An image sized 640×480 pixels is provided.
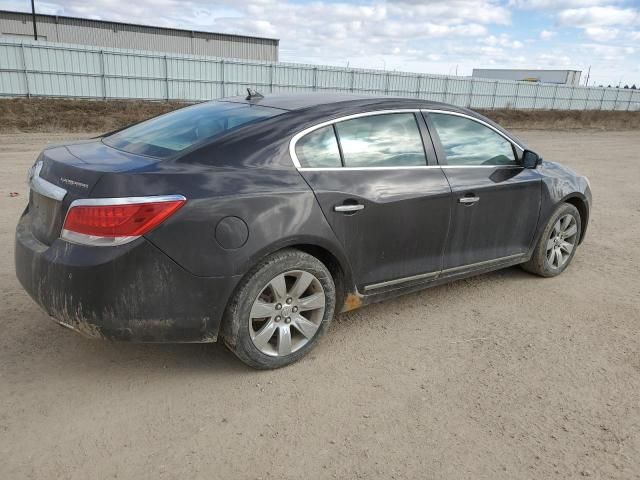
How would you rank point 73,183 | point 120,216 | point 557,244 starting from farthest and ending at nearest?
point 557,244, point 73,183, point 120,216

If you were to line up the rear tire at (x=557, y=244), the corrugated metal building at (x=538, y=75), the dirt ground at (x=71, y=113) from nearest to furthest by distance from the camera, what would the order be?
the rear tire at (x=557, y=244), the dirt ground at (x=71, y=113), the corrugated metal building at (x=538, y=75)

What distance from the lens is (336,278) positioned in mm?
3484

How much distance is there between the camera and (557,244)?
495 centimetres

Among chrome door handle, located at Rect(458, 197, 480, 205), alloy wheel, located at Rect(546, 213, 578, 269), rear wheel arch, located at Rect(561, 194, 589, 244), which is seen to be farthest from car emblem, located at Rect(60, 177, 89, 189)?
rear wheel arch, located at Rect(561, 194, 589, 244)

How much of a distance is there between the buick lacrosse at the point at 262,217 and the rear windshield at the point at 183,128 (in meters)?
0.02

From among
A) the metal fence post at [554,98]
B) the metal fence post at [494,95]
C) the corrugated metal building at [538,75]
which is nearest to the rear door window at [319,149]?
the metal fence post at [494,95]

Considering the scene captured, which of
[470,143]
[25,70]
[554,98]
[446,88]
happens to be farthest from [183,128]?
[554,98]

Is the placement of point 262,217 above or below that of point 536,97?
above

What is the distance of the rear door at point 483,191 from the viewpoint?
155 inches

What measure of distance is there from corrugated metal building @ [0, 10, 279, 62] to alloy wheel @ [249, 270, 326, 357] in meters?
44.8

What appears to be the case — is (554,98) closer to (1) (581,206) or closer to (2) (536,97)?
(2) (536,97)

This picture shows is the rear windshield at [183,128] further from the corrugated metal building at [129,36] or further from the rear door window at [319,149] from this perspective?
the corrugated metal building at [129,36]

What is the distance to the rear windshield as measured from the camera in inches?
127

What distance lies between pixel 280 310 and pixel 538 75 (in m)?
72.9
